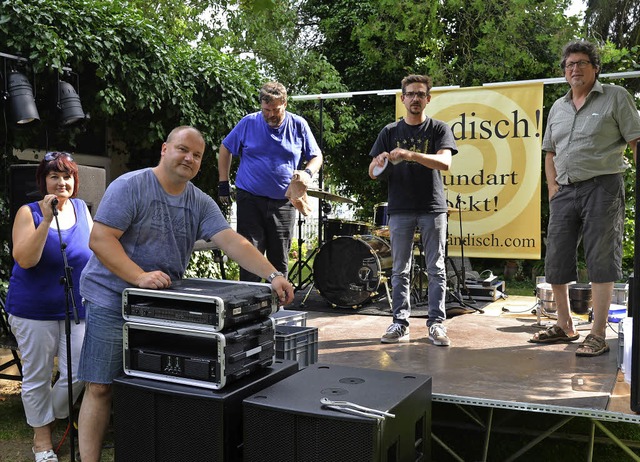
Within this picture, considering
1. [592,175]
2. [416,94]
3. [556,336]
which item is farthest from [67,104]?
[556,336]

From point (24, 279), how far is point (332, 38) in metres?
11.0

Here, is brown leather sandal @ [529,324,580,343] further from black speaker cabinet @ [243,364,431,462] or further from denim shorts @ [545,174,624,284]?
black speaker cabinet @ [243,364,431,462]

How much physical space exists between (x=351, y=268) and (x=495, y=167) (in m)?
2.45

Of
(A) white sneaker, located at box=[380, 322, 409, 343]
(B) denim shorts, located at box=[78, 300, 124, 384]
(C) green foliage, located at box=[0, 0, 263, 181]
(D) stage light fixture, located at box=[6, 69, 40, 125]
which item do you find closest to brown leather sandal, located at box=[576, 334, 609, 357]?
(A) white sneaker, located at box=[380, 322, 409, 343]

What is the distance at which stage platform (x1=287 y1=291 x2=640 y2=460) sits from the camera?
2682 millimetres

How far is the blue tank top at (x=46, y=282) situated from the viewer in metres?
2.95

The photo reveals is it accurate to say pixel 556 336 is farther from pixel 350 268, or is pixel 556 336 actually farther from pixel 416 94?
pixel 350 268

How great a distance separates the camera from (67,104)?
518 cm

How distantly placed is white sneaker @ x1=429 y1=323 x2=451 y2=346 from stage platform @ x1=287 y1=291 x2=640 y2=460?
0.06m

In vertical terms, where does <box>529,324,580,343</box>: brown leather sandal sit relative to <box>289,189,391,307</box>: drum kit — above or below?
below

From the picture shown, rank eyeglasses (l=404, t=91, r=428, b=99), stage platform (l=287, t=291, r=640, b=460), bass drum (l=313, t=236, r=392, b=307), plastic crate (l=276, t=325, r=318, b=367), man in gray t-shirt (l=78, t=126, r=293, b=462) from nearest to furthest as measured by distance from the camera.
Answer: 1. man in gray t-shirt (l=78, t=126, r=293, b=462)
2. stage platform (l=287, t=291, r=640, b=460)
3. plastic crate (l=276, t=325, r=318, b=367)
4. eyeglasses (l=404, t=91, r=428, b=99)
5. bass drum (l=313, t=236, r=392, b=307)

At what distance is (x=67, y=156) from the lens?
309 centimetres

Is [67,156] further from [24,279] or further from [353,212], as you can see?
[353,212]

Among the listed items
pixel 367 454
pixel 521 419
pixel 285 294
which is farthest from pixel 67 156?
pixel 521 419
